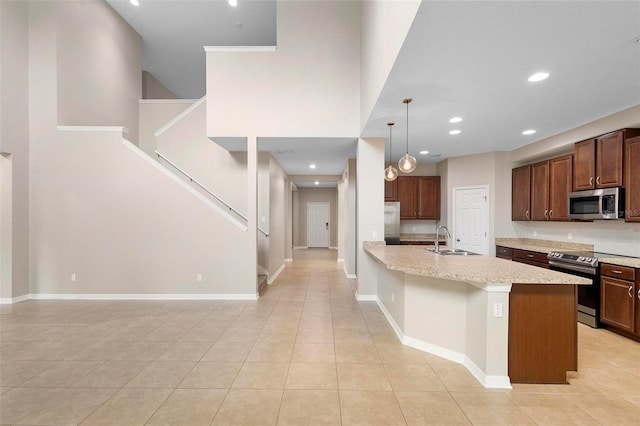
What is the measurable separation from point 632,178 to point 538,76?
2.10 metres

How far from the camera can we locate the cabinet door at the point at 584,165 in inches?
155

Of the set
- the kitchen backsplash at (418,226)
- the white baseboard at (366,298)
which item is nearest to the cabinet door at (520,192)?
the kitchen backsplash at (418,226)

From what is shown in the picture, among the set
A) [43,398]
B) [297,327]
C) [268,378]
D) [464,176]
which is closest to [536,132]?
[464,176]

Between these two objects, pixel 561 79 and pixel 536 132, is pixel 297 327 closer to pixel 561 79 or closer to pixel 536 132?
pixel 561 79

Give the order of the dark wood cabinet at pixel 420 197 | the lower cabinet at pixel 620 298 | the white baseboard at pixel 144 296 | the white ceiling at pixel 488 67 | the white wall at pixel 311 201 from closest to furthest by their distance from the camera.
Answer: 1. the white ceiling at pixel 488 67
2. the lower cabinet at pixel 620 298
3. the white baseboard at pixel 144 296
4. the dark wood cabinet at pixel 420 197
5. the white wall at pixel 311 201

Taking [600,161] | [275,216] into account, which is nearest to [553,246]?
[600,161]

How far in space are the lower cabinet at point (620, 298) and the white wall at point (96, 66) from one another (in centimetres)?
856

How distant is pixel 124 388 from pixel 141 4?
683 cm

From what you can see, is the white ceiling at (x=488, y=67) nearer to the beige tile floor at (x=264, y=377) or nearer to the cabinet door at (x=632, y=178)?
the cabinet door at (x=632, y=178)

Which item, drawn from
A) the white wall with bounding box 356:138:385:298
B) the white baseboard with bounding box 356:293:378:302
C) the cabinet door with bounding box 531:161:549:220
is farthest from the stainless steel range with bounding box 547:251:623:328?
the white baseboard with bounding box 356:293:378:302

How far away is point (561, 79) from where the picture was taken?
271 cm

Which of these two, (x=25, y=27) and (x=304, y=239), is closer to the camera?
(x=25, y=27)

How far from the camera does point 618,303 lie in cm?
331

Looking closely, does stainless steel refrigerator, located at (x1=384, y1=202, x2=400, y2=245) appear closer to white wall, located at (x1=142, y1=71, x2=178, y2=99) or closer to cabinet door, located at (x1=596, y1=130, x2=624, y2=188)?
cabinet door, located at (x1=596, y1=130, x2=624, y2=188)
